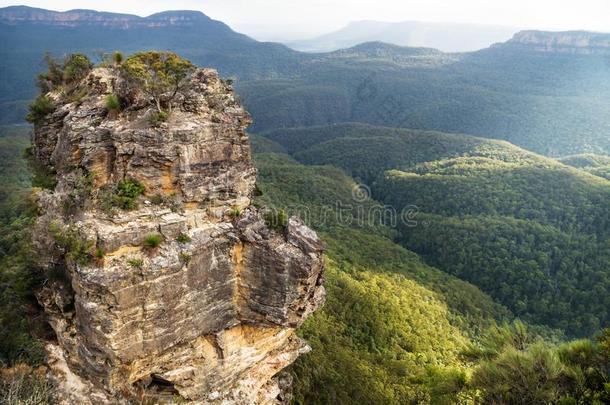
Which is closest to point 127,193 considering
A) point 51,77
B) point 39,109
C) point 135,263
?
point 135,263

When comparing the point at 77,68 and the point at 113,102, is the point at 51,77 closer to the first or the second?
the point at 77,68

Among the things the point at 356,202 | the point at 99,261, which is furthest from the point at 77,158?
the point at 356,202

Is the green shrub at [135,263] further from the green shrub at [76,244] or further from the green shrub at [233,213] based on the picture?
the green shrub at [233,213]

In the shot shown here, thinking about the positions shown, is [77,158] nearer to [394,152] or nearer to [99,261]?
[99,261]

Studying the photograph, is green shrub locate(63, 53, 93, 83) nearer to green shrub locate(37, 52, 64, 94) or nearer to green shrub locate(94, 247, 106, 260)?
green shrub locate(37, 52, 64, 94)

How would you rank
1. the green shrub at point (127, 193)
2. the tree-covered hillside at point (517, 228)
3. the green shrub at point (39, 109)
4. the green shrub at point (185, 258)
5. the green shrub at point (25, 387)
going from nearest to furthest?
the green shrub at point (127, 193) → the green shrub at point (185, 258) → the green shrub at point (25, 387) → the green shrub at point (39, 109) → the tree-covered hillside at point (517, 228)

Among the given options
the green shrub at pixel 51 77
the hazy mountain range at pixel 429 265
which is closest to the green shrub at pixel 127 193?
the hazy mountain range at pixel 429 265
